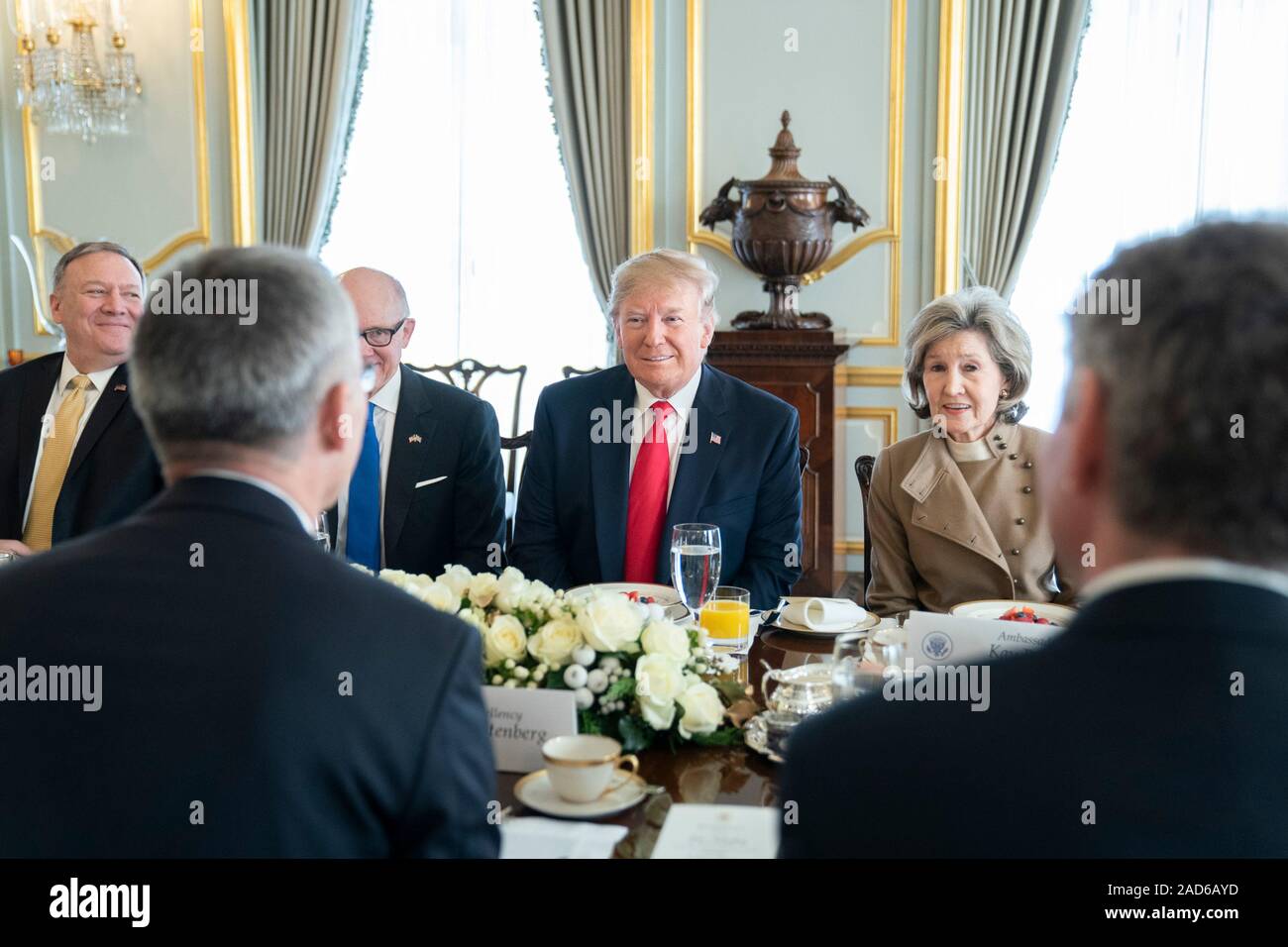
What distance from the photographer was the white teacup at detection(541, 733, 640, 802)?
4.43 feet

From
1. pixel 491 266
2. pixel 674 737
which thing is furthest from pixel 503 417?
pixel 674 737

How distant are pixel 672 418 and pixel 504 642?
1.36m

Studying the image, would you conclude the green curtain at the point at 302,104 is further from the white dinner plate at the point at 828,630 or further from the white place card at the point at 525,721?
the white place card at the point at 525,721

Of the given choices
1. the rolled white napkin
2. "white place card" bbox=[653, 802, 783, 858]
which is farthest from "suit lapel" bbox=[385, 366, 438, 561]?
"white place card" bbox=[653, 802, 783, 858]

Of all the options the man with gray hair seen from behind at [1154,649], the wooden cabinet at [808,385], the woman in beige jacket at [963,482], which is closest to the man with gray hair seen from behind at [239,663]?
Answer: the man with gray hair seen from behind at [1154,649]

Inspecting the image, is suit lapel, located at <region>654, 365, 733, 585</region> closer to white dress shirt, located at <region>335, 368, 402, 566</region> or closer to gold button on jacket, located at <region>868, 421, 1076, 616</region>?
gold button on jacket, located at <region>868, 421, 1076, 616</region>

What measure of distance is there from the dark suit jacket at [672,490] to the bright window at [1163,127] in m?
2.67

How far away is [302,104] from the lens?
5.63m

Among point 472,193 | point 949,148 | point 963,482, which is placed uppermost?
point 949,148

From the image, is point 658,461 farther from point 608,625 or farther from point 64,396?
point 64,396

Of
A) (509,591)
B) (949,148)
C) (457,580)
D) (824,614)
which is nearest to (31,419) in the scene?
(457,580)
